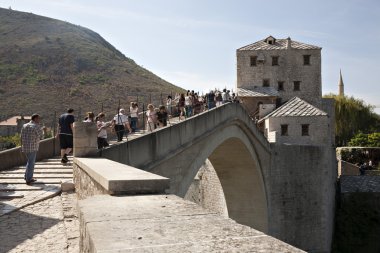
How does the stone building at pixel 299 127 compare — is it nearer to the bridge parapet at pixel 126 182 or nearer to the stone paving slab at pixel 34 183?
the stone paving slab at pixel 34 183

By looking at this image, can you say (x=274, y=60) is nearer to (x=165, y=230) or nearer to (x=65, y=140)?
(x=65, y=140)

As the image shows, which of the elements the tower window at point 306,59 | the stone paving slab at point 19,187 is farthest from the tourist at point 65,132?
the tower window at point 306,59

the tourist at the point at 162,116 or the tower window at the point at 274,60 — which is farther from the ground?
the tower window at the point at 274,60

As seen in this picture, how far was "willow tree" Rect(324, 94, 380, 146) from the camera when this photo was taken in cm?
5734

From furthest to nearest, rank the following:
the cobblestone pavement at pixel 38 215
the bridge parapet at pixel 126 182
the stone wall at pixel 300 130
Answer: the stone wall at pixel 300 130 → the cobblestone pavement at pixel 38 215 → the bridge parapet at pixel 126 182

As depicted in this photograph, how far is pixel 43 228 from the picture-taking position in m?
7.55

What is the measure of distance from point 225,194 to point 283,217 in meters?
3.67

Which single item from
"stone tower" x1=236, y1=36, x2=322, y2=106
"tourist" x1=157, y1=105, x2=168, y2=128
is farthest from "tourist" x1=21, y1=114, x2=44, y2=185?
"stone tower" x1=236, y1=36, x2=322, y2=106

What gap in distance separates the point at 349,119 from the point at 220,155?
3738 cm

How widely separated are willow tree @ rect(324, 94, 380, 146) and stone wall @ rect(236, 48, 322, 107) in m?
21.2

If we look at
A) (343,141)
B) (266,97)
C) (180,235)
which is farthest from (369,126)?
(180,235)

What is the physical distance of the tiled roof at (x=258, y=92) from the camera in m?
36.4

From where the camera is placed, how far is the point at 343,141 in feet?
187

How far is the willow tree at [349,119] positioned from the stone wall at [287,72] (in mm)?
21239
